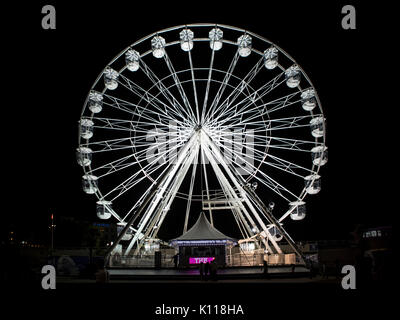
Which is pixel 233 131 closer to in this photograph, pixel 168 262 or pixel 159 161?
pixel 159 161

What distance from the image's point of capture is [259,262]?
26219 millimetres

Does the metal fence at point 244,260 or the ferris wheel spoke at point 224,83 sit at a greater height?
the ferris wheel spoke at point 224,83

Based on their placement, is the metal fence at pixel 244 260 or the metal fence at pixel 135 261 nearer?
the metal fence at pixel 135 261

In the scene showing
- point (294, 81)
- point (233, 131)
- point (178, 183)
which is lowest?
point (178, 183)

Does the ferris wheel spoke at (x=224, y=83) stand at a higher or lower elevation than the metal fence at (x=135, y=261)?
higher

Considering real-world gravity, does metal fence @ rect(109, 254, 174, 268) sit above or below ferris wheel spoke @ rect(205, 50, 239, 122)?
below

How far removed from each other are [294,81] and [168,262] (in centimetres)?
1475

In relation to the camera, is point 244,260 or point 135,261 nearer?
point 135,261

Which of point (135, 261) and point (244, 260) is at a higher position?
point (135, 261)

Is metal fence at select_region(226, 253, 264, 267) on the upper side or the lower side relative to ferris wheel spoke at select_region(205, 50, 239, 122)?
lower

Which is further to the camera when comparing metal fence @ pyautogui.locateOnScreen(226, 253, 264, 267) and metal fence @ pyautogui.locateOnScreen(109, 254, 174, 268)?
metal fence @ pyautogui.locateOnScreen(226, 253, 264, 267)
